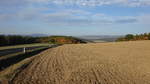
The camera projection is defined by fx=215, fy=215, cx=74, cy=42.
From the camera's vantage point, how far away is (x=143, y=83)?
10.7 meters

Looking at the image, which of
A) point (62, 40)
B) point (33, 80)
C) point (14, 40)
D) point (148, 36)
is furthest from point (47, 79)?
point (62, 40)

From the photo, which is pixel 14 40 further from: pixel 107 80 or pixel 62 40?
pixel 107 80

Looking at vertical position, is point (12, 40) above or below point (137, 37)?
above

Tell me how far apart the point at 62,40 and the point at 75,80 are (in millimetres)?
92189

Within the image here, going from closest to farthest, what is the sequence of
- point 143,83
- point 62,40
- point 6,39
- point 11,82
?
point 11,82 < point 143,83 < point 6,39 < point 62,40

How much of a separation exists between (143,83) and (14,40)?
62957 mm

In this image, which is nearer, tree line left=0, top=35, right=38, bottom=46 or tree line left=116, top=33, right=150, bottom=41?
tree line left=0, top=35, right=38, bottom=46

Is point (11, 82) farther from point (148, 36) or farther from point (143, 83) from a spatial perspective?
point (148, 36)

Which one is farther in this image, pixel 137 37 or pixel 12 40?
pixel 137 37

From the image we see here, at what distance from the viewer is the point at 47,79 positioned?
36.3 feet

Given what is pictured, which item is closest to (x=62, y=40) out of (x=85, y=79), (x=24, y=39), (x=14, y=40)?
(x=24, y=39)

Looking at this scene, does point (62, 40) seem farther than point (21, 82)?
Yes

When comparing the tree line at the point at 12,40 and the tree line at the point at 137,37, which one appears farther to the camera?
the tree line at the point at 137,37

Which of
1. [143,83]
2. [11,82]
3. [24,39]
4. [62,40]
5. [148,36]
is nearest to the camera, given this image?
[11,82]
